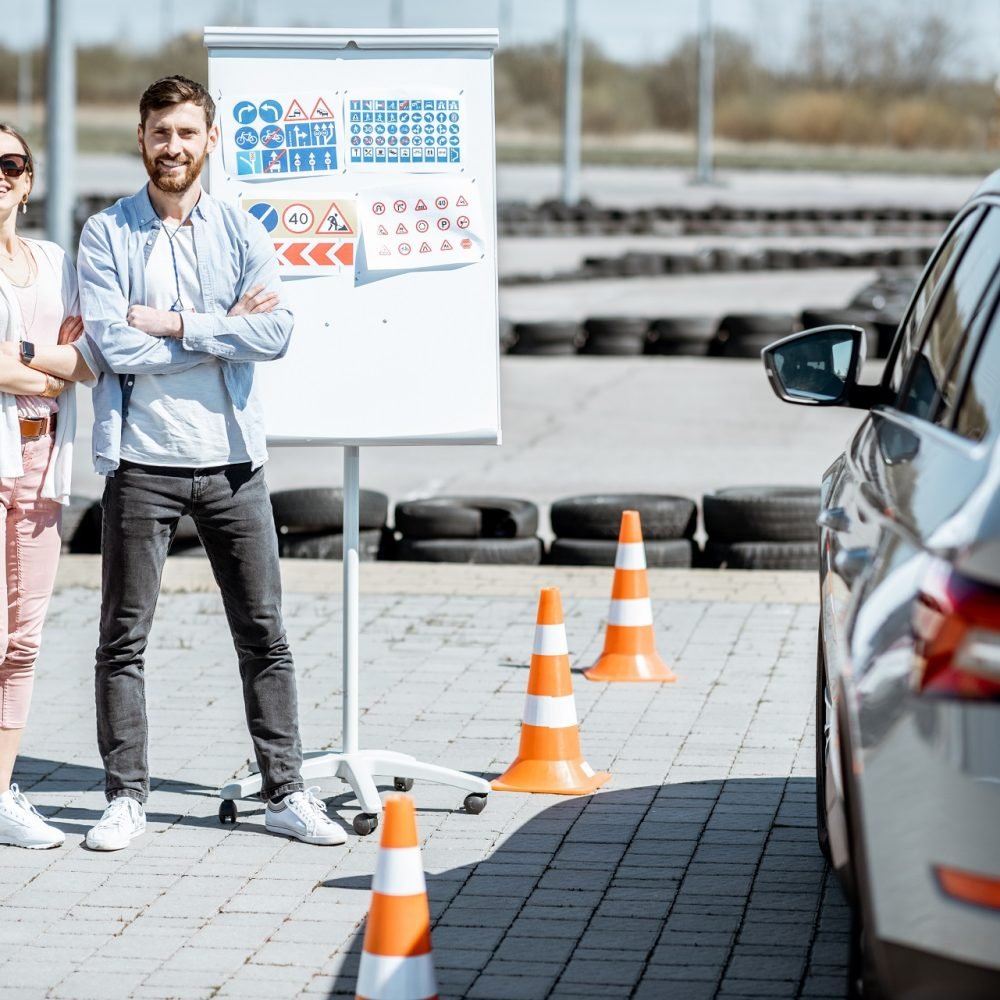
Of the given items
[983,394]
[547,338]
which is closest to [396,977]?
[983,394]

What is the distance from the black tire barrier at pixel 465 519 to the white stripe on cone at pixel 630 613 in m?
2.52

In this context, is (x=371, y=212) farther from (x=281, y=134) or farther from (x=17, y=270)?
(x=17, y=270)

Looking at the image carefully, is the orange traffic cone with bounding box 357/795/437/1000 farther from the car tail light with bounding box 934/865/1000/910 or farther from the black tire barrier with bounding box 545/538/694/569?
the black tire barrier with bounding box 545/538/694/569

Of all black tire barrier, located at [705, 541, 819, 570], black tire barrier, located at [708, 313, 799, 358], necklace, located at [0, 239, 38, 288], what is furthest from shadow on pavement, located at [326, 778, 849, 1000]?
black tire barrier, located at [708, 313, 799, 358]

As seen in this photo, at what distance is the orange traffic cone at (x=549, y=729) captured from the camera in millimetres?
6152

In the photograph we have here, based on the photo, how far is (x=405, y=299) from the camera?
5.82 m

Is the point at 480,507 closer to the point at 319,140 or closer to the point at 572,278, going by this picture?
the point at 319,140

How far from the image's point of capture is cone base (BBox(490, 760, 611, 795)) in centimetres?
611

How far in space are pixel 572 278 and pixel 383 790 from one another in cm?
2649

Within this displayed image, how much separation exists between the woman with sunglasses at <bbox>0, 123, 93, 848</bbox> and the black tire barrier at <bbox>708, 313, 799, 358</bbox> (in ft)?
52.6

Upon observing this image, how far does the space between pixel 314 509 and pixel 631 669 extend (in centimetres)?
299

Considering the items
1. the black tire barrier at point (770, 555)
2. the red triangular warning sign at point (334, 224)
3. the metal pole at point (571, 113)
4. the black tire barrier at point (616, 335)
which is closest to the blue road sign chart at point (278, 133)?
the red triangular warning sign at point (334, 224)

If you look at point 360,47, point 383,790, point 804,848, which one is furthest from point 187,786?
point 360,47

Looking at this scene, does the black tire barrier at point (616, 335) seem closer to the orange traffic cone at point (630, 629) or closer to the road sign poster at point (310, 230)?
the orange traffic cone at point (630, 629)
